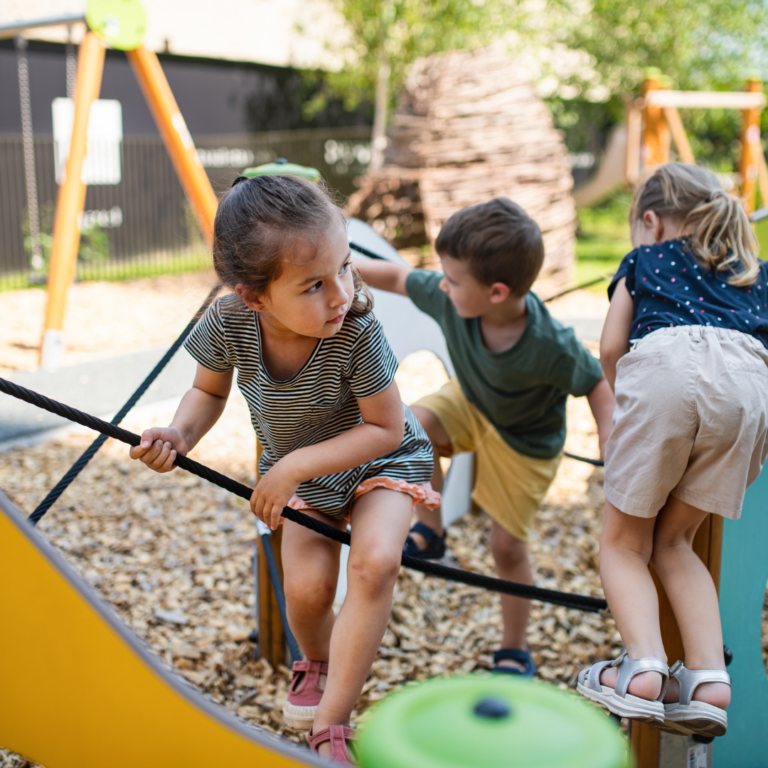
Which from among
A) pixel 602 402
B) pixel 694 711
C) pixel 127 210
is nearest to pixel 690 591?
pixel 694 711

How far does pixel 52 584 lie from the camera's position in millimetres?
1035

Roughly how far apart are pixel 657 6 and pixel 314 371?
13.5 meters

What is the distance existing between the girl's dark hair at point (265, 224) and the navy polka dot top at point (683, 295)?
2.24 ft

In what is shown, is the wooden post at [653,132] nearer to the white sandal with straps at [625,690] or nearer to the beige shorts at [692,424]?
the beige shorts at [692,424]

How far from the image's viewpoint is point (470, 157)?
773 centimetres

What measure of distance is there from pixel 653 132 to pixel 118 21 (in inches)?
244

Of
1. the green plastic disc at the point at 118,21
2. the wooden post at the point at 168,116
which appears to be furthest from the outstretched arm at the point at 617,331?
the green plastic disc at the point at 118,21

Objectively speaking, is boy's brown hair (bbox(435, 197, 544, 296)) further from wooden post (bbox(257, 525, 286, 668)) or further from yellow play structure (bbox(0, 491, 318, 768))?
yellow play structure (bbox(0, 491, 318, 768))

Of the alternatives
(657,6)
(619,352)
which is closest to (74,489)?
(619,352)

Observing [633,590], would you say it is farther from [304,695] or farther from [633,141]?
[633,141]

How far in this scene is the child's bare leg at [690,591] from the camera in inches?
58.5

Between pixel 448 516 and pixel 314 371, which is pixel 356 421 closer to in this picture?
pixel 314 371

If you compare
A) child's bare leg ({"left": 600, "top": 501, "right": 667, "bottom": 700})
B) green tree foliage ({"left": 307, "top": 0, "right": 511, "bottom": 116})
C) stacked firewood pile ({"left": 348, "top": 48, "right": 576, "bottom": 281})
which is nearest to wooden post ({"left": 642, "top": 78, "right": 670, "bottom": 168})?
stacked firewood pile ({"left": 348, "top": 48, "right": 576, "bottom": 281})

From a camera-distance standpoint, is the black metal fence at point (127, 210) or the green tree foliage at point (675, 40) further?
the green tree foliage at point (675, 40)
